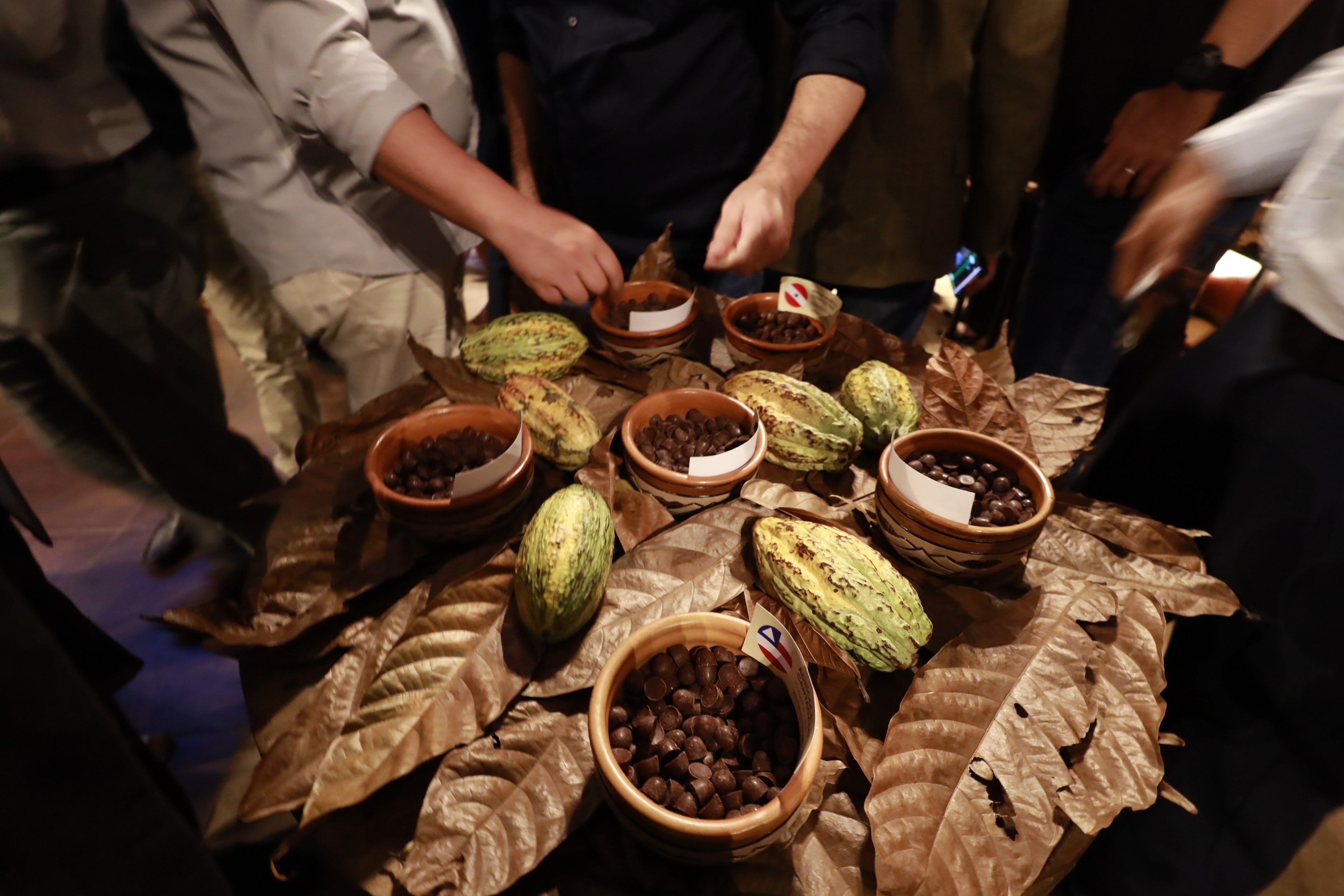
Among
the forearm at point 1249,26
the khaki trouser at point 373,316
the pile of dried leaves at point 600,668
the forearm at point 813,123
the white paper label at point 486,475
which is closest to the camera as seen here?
the pile of dried leaves at point 600,668

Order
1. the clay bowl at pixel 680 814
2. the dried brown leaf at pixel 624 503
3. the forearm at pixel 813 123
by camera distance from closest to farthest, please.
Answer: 1. the clay bowl at pixel 680 814
2. the dried brown leaf at pixel 624 503
3. the forearm at pixel 813 123

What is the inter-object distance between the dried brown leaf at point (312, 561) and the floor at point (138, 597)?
501 millimetres

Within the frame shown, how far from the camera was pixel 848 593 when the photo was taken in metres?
0.86

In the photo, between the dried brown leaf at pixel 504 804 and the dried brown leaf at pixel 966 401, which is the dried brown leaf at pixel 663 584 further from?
the dried brown leaf at pixel 966 401

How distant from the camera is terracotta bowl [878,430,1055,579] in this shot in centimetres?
90

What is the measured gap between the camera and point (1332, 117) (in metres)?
0.78

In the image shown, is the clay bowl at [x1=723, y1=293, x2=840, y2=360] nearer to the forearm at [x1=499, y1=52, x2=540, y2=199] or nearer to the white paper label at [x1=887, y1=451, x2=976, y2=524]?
the white paper label at [x1=887, y1=451, x2=976, y2=524]

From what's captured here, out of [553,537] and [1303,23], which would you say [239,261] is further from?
[1303,23]

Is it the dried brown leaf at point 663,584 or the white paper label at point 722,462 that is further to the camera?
the white paper label at point 722,462

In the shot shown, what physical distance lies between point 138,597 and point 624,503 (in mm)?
2194

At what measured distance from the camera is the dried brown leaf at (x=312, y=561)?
3.05ft

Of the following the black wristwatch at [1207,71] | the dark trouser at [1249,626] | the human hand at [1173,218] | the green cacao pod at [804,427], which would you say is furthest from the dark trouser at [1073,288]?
the green cacao pod at [804,427]

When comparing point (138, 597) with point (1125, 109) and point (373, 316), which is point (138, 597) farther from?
point (1125, 109)

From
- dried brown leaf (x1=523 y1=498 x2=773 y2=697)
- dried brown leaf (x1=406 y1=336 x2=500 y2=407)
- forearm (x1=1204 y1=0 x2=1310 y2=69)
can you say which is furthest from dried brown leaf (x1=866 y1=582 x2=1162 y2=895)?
forearm (x1=1204 y1=0 x2=1310 y2=69)
